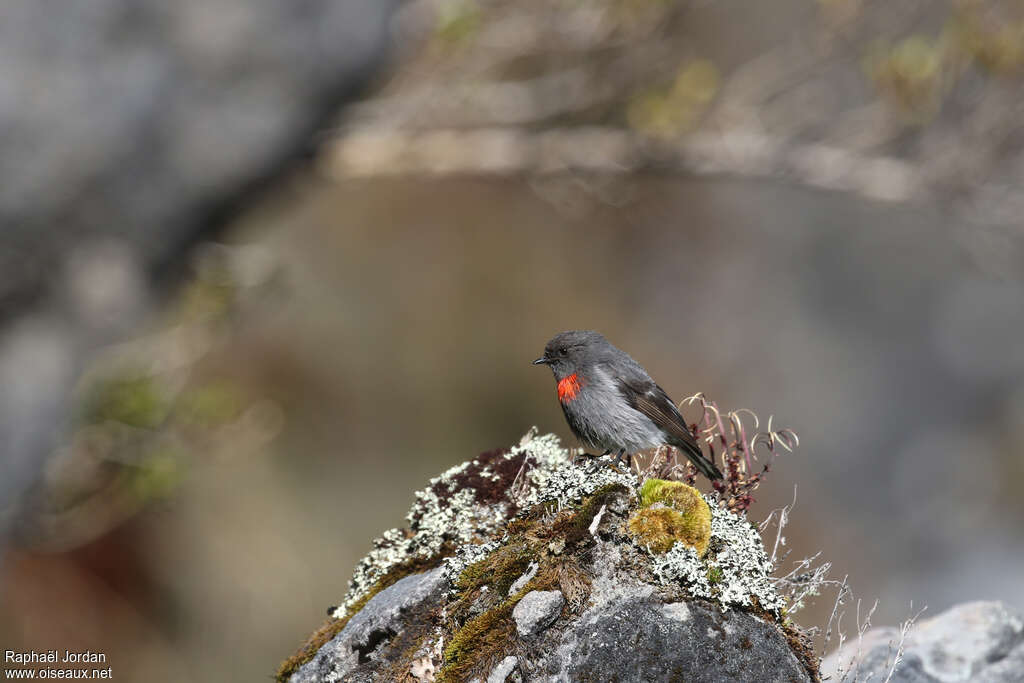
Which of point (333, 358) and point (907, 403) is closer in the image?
point (333, 358)

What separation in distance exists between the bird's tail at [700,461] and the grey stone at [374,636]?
4.95 feet

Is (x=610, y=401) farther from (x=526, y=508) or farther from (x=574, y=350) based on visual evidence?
(x=526, y=508)

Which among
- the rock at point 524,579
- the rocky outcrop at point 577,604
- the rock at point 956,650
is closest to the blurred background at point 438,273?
the rocky outcrop at point 577,604

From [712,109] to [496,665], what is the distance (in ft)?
40.4

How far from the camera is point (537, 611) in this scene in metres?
3.96

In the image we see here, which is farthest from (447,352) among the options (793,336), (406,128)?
(793,336)

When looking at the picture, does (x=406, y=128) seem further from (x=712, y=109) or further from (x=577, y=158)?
(x=712, y=109)

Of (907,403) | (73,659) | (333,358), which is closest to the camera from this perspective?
(73,659)

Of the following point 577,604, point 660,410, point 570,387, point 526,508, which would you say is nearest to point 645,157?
point 570,387

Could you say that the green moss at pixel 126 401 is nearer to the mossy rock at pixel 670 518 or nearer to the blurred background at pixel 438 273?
the blurred background at pixel 438 273

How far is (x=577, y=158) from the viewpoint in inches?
581

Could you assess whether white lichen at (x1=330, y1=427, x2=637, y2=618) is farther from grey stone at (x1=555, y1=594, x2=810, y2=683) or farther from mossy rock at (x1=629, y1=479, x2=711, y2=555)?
grey stone at (x1=555, y1=594, x2=810, y2=683)

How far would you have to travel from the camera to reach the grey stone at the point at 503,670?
3904mm

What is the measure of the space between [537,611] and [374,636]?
3.09ft
